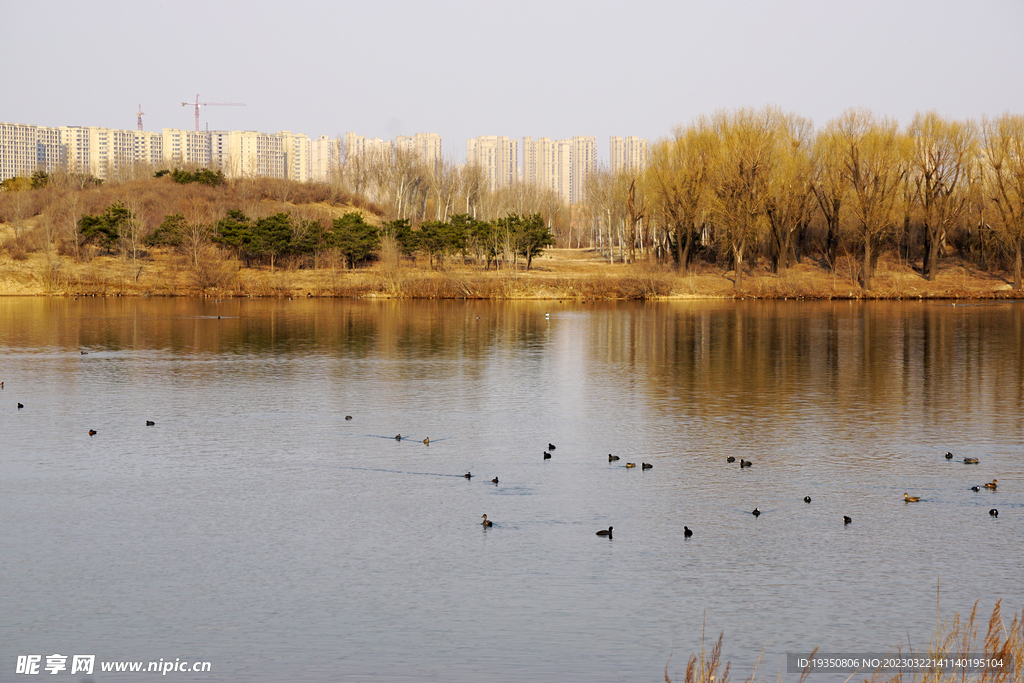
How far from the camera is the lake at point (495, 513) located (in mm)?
10656

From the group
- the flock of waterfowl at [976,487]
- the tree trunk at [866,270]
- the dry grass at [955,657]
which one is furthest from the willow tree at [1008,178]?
the dry grass at [955,657]

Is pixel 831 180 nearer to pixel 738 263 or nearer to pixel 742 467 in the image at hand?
pixel 738 263

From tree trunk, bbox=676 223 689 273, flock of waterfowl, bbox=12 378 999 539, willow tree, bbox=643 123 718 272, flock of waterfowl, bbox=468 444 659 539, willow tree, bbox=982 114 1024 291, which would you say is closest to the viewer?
flock of waterfowl, bbox=468 444 659 539

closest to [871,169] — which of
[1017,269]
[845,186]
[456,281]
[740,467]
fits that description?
[845,186]

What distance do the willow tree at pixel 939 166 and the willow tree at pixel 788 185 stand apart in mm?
8819

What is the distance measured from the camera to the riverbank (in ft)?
253

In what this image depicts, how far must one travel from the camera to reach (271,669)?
32.3 ft

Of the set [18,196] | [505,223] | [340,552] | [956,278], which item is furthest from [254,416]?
[18,196]

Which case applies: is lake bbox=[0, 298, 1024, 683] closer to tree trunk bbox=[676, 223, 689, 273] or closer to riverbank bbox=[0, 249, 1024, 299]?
riverbank bbox=[0, 249, 1024, 299]

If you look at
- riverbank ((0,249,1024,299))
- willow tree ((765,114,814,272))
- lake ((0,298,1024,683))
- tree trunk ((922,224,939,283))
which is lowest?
lake ((0,298,1024,683))

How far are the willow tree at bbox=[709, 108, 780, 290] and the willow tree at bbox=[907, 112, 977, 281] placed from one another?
12.6 metres

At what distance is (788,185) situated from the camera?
81125 mm

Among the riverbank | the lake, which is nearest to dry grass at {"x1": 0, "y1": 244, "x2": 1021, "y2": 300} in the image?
the riverbank

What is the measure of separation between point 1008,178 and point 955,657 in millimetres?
78847
